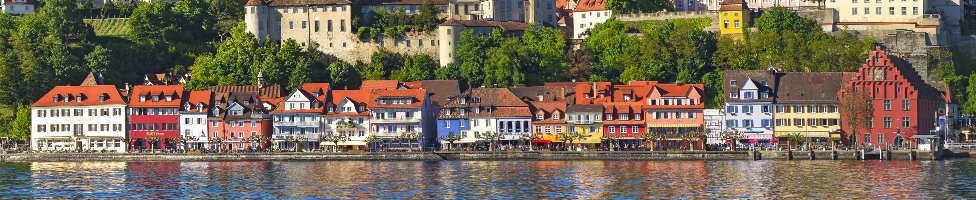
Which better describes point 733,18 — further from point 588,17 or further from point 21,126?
point 21,126

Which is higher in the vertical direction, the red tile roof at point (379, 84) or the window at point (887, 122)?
the red tile roof at point (379, 84)

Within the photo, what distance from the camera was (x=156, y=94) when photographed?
13488 cm

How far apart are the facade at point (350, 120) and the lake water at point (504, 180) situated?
283 inches

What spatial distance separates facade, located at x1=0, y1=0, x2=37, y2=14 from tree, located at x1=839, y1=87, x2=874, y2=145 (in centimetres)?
10606

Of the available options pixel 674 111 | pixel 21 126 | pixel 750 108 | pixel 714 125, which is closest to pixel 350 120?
pixel 674 111

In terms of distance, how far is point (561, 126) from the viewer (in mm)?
126188

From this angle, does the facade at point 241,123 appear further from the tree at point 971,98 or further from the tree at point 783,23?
the tree at point 971,98

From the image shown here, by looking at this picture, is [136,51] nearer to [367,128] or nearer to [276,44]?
[276,44]

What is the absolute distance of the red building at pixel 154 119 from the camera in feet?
438

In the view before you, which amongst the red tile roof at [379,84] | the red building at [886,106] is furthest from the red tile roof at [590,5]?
the red building at [886,106]

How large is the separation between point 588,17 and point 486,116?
3656cm

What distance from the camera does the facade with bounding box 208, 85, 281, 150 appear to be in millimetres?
131125

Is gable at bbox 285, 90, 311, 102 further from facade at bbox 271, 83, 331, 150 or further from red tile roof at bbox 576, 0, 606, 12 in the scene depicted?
red tile roof at bbox 576, 0, 606, 12

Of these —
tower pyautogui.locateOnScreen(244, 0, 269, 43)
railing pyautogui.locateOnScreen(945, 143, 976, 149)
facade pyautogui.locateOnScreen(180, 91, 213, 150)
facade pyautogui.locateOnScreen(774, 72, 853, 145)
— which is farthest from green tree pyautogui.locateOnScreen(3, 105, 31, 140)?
railing pyautogui.locateOnScreen(945, 143, 976, 149)
